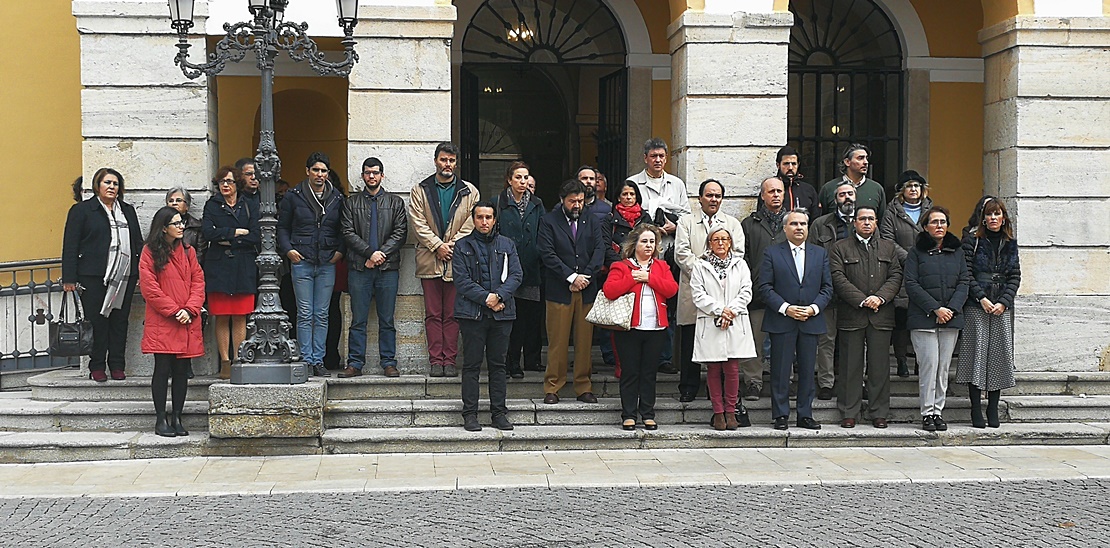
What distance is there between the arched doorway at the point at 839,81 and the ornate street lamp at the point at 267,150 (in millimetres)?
6128

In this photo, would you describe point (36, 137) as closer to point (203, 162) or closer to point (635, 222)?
point (203, 162)

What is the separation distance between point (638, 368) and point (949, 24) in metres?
6.59

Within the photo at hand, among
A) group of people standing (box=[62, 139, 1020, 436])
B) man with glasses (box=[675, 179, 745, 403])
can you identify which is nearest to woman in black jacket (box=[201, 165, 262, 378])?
group of people standing (box=[62, 139, 1020, 436])

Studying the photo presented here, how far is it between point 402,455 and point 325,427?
797mm

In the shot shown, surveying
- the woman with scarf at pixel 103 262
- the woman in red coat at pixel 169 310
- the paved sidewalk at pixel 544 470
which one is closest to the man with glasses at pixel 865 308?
the paved sidewalk at pixel 544 470

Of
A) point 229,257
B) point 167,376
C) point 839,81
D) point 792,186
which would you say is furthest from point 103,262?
point 839,81

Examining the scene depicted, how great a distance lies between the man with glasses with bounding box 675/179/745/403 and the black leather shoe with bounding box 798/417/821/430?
48 centimetres

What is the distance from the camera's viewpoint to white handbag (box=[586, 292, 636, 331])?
9344mm

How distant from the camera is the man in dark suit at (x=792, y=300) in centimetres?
959

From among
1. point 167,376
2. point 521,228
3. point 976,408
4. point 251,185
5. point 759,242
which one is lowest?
point 976,408

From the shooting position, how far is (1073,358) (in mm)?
10977

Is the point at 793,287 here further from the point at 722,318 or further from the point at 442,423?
the point at 442,423

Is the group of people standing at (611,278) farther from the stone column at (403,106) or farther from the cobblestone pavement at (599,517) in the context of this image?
the cobblestone pavement at (599,517)

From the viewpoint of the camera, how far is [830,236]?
33.2ft
